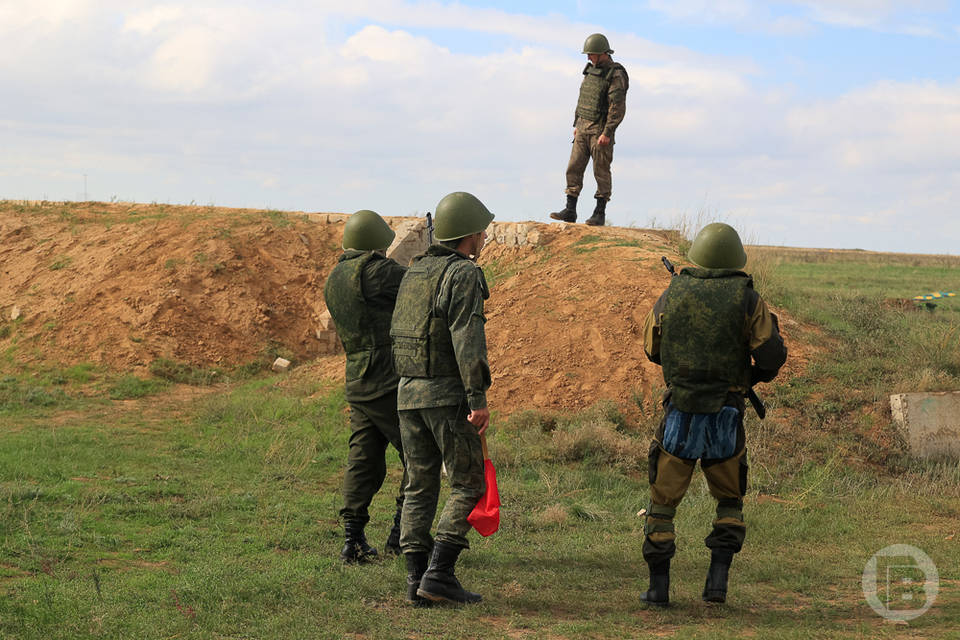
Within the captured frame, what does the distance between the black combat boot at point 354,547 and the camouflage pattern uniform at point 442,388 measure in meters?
0.78

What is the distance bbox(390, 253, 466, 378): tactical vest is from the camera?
450cm

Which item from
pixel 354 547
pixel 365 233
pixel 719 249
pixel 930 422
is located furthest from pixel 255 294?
pixel 719 249

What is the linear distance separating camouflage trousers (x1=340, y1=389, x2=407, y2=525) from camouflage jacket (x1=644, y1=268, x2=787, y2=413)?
1713 mm

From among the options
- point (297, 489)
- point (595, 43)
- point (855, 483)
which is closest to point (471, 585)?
point (297, 489)

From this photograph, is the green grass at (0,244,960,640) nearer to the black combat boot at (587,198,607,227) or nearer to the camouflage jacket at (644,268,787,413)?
the camouflage jacket at (644,268,787,413)

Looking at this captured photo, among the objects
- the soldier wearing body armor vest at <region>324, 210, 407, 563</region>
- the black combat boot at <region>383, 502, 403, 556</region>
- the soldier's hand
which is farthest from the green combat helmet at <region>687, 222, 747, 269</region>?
the black combat boot at <region>383, 502, 403, 556</region>

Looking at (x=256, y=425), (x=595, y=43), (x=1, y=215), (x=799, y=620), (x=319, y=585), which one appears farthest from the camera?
(x=1, y=215)

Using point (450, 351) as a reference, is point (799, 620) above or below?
below

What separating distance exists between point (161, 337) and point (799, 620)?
1122 cm

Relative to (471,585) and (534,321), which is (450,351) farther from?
(534,321)

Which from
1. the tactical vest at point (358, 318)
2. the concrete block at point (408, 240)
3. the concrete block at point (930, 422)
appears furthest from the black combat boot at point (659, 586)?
the concrete block at point (408, 240)

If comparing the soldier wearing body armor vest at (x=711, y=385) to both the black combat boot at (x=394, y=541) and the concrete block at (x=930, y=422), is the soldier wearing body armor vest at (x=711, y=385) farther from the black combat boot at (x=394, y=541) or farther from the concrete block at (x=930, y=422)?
the concrete block at (x=930, y=422)

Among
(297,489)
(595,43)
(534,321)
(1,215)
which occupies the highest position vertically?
(595,43)

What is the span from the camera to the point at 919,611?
451 cm
